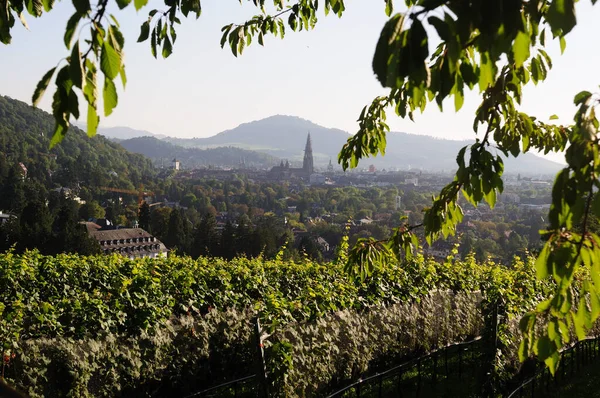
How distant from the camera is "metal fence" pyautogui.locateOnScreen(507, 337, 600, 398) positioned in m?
5.47

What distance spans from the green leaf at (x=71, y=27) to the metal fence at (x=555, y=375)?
15.5ft

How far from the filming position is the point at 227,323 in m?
5.04

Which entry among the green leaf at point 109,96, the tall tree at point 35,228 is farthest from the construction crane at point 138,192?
the green leaf at point 109,96

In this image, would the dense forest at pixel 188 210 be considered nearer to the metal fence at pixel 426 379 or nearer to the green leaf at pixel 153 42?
the metal fence at pixel 426 379

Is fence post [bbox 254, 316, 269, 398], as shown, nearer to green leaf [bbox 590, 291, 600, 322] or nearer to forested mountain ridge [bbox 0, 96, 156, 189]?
green leaf [bbox 590, 291, 600, 322]

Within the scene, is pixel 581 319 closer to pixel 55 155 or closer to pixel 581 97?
pixel 581 97

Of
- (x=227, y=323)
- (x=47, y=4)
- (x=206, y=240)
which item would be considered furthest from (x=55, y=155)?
(x=47, y=4)

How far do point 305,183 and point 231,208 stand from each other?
52.5 meters

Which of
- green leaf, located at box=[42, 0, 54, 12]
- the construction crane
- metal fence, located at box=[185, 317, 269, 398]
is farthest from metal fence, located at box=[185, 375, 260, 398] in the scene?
the construction crane

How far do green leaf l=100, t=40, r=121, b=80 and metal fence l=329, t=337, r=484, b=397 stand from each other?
434cm

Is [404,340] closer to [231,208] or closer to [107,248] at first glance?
[107,248]

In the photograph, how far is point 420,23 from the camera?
112 cm

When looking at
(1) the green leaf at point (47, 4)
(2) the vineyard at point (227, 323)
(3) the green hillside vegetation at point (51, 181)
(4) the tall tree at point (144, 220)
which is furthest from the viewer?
(4) the tall tree at point (144, 220)

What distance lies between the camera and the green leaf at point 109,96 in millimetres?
1277
